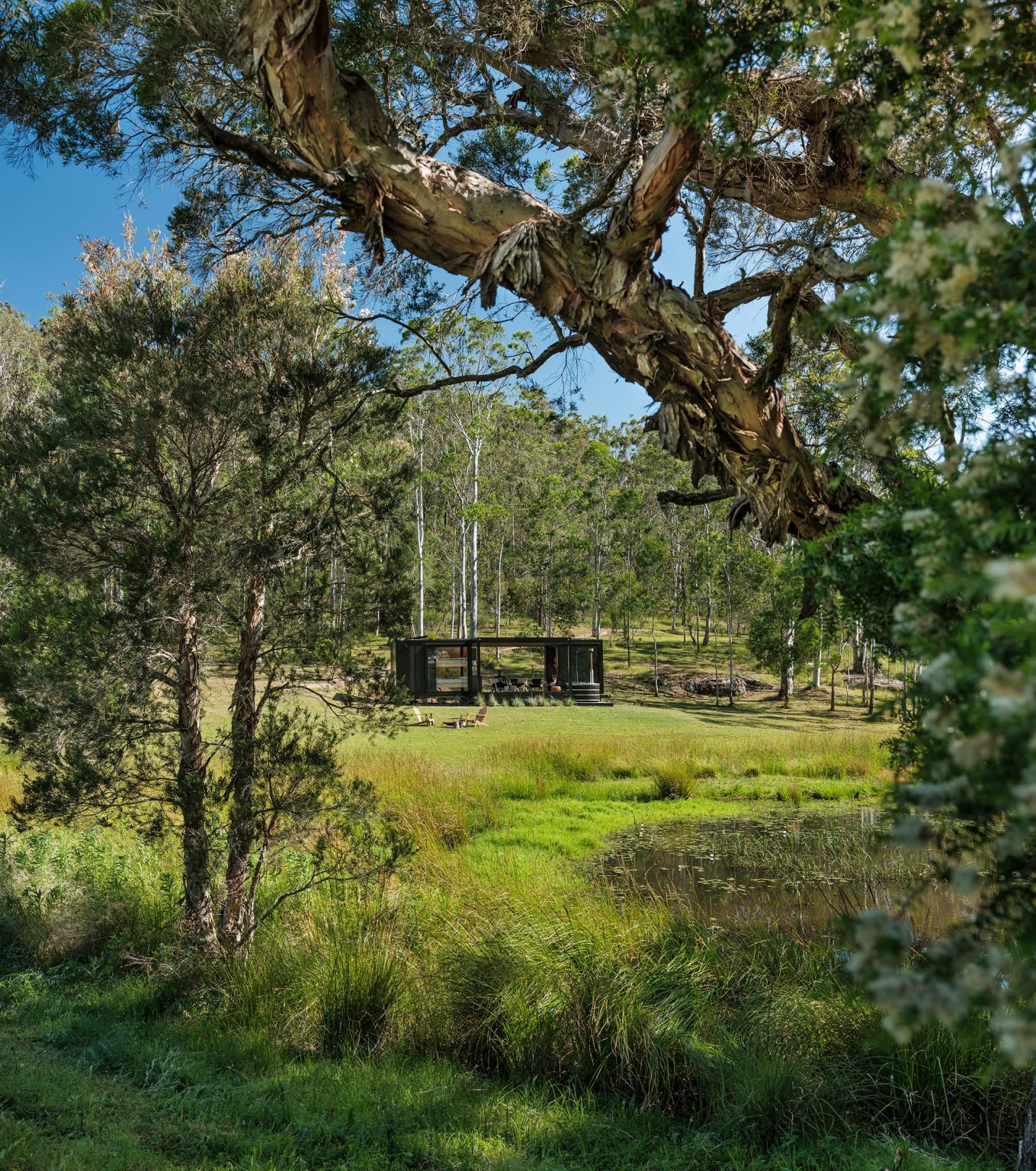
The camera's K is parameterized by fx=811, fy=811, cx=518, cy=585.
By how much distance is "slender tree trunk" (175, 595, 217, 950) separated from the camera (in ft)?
15.6

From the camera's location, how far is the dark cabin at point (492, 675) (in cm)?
2127

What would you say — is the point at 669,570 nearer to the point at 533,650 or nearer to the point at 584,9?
the point at 533,650

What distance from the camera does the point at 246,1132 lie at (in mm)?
3252

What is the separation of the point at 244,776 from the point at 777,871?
18.3ft

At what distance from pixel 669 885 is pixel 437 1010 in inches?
139

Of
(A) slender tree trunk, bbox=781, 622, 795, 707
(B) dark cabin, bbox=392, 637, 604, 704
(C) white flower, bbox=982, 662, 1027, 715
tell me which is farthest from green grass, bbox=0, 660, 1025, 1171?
(A) slender tree trunk, bbox=781, 622, 795, 707

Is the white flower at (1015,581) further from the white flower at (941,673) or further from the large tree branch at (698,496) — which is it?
the large tree branch at (698,496)

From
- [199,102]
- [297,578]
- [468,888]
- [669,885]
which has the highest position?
[199,102]

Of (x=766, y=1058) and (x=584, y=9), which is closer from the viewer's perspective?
(x=766, y=1058)

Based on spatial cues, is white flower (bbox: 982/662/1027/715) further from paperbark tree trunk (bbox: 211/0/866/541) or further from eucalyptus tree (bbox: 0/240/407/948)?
eucalyptus tree (bbox: 0/240/407/948)

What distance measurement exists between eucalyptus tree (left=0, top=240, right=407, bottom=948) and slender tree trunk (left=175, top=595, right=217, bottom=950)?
0.05 ft

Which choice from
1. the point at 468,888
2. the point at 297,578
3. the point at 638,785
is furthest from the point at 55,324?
the point at 638,785

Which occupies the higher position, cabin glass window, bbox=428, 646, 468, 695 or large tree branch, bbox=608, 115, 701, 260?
large tree branch, bbox=608, 115, 701, 260

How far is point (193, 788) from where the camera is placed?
15.5 ft
